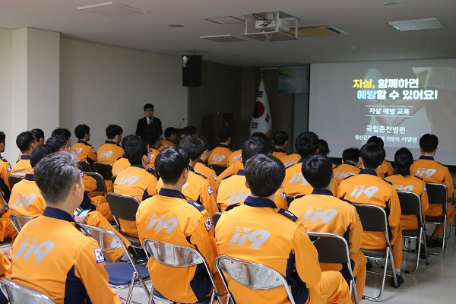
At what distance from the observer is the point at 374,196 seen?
11.8ft

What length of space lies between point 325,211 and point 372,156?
1.18 metres

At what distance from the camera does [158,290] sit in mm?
2514

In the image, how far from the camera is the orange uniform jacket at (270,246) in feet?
6.65

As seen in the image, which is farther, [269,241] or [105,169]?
[105,169]

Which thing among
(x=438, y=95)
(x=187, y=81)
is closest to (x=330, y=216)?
(x=187, y=81)

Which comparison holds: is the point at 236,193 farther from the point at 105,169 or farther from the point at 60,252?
the point at 105,169

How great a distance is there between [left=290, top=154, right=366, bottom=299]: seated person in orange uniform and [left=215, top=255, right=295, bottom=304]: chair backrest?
813 mm

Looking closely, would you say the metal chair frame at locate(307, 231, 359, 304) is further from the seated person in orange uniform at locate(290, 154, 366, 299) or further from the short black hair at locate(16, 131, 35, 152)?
the short black hair at locate(16, 131, 35, 152)

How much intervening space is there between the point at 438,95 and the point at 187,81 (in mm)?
5412

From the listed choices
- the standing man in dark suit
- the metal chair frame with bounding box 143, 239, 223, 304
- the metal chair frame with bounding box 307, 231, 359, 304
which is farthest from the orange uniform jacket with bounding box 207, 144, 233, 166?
the metal chair frame with bounding box 143, 239, 223, 304

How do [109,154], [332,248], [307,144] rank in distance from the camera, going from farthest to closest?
[109,154], [307,144], [332,248]

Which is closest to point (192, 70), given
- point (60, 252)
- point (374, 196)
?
point (374, 196)

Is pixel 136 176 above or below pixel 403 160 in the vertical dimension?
below

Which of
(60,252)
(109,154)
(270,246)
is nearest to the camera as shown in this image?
(60,252)
